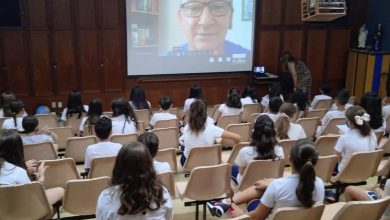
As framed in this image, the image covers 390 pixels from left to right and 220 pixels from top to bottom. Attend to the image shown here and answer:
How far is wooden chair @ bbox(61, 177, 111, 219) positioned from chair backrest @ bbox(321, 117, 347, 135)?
351 cm

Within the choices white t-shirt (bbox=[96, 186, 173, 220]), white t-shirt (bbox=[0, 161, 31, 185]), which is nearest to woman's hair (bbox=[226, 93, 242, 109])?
white t-shirt (bbox=[0, 161, 31, 185])

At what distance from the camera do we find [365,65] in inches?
373

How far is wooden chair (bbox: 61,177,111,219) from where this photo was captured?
3.22m

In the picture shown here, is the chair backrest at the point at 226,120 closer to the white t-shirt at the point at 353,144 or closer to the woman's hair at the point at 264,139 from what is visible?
the white t-shirt at the point at 353,144

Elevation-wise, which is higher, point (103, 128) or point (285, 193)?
point (103, 128)

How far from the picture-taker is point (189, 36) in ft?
30.1

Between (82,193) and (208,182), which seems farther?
(208,182)

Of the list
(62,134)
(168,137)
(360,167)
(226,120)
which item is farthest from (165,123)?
(360,167)

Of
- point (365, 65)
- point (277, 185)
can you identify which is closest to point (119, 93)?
point (365, 65)

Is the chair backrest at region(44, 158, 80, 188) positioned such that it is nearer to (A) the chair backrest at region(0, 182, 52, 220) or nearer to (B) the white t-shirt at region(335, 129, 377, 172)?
(A) the chair backrest at region(0, 182, 52, 220)

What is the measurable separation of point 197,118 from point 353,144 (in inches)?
65.0

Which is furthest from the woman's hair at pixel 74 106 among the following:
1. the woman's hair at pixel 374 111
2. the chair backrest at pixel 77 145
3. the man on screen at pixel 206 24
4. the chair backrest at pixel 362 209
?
the chair backrest at pixel 362 209

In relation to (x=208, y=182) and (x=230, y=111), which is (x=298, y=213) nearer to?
(x=208, y=182)

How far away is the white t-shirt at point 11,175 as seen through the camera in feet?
9.96
